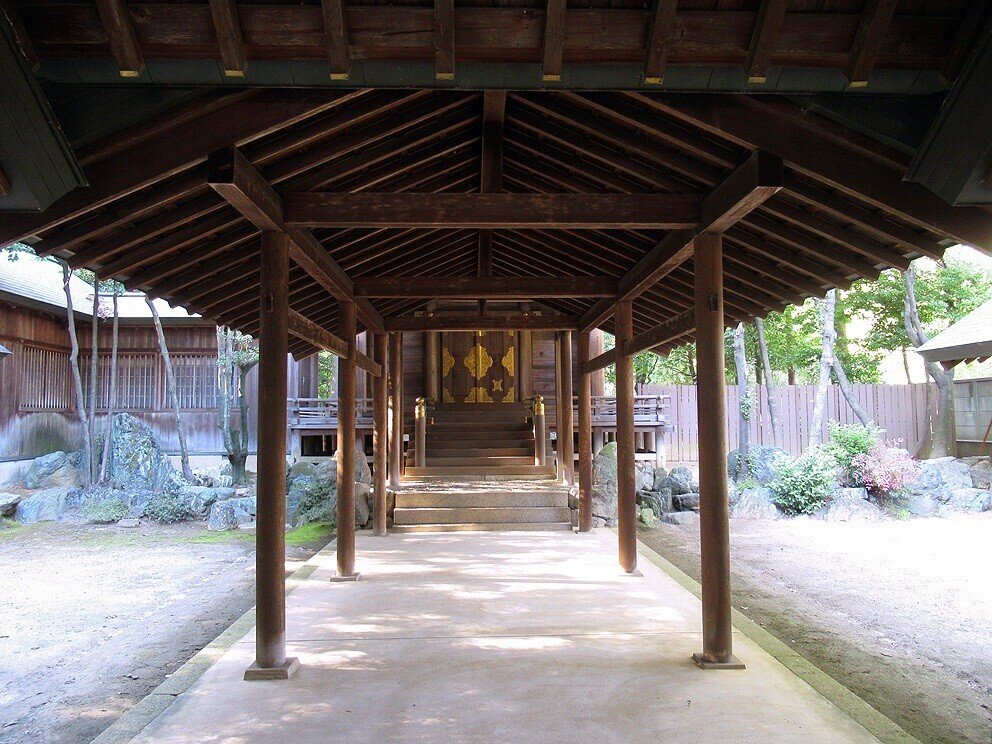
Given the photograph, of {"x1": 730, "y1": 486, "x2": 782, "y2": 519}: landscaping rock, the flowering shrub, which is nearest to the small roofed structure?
the flowering shrub

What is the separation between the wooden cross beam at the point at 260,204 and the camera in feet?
13.0

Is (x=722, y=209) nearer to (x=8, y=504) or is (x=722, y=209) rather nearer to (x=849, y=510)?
(x=849, y=510)

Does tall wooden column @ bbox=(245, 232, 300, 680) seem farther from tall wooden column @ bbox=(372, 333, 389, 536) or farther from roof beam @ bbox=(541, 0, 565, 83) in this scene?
tall wooden column @ bbox=(372, 333, 389, 536)

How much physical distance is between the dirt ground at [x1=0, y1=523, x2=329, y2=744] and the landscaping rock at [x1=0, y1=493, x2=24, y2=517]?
0.83m

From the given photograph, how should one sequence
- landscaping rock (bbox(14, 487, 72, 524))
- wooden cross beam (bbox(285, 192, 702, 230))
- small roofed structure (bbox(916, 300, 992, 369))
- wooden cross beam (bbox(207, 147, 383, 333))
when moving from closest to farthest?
1. wooden cross beam (bbox(207, 147, 383, 333))
2. wooden cross beam (bbox(285, 192, 702, 230))
3. landscaping rock (bbox(14, 487, 72, 524))
4. small roofed structure (bbox(916, 300, 992, 369))

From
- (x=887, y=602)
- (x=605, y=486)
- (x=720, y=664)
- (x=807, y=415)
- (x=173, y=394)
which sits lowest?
(x=887, y=602)

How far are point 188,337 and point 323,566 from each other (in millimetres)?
13048

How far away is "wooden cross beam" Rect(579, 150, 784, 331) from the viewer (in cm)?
411

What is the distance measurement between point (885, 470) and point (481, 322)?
32.9 ft

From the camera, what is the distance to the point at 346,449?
25.0 feet

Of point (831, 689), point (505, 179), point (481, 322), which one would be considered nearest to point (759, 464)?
point (481, 322)

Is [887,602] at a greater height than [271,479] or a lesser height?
lesser

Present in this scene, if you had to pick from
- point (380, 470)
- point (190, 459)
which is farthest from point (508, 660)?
point (190, 459)

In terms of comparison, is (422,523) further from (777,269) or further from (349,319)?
(777,269)
